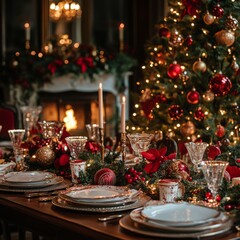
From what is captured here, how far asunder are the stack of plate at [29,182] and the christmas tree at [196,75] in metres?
1.92

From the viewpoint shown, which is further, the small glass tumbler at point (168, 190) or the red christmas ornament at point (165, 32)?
the red christmas ornament at point (165, 32)

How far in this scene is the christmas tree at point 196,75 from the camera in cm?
446

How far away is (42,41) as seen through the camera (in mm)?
7715

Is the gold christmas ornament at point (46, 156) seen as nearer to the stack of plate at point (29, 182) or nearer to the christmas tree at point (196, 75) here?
the stack of plate at point (29, 182)

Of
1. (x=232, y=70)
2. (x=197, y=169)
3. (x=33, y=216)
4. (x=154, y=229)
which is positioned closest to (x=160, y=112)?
(x=232, y=70)

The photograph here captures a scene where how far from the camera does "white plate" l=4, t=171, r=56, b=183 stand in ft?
8.48

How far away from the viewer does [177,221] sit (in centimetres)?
185

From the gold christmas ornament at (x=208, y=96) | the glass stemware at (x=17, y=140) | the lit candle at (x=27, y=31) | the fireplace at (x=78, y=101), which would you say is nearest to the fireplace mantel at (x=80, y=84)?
the fireplace at (x=78, y=101)

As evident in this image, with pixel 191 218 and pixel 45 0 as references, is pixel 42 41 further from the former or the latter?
pixel 191 218

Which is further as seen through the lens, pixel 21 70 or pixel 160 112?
pixel 21 70

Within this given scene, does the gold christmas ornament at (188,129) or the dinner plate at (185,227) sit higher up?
the gold christmas ornament at (188,129)

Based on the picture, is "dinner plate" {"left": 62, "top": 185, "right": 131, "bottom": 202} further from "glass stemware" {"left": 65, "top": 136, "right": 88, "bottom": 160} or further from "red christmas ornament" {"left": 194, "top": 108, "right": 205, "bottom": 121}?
"red christmas ornament" {"left": 194, "top": 108, "right": 205, "bottom": 121}

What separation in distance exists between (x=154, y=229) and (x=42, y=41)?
6051 millimetres

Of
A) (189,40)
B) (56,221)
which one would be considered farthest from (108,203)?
(189,40)
